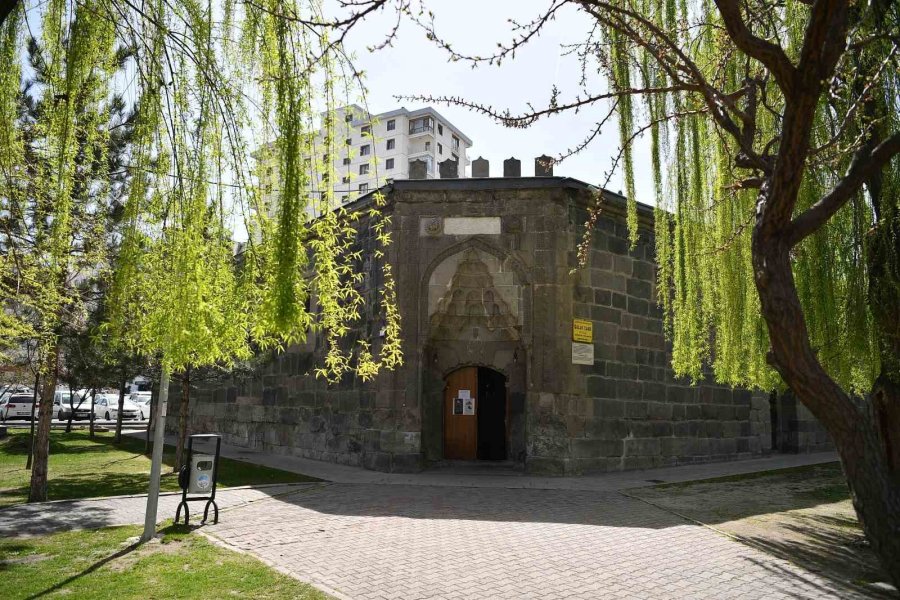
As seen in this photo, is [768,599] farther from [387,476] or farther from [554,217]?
[554,217]

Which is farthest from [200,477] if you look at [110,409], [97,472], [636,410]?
[110,409]

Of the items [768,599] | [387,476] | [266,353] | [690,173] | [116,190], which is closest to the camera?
[768,599]

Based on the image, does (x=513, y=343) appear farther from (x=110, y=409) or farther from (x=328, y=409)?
(x=110, y=409)

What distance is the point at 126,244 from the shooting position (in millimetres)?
4359

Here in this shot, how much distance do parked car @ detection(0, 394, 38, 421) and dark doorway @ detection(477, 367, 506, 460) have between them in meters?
27.5

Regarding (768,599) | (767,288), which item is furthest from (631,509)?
(767,288)

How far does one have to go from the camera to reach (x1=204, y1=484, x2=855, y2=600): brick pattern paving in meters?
Result: 6.07

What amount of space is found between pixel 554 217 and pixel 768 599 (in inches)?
386

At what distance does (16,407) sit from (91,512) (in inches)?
1159

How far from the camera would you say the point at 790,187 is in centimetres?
511

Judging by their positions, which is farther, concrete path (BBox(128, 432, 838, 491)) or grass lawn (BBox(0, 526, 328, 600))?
concrete path (BBox(128, 432, 838, 491))

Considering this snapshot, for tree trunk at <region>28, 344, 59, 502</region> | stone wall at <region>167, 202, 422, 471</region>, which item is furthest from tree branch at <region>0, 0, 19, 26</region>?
stone wall at <region>167, 202, 422, 471</region>

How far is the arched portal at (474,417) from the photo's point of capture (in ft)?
50.5

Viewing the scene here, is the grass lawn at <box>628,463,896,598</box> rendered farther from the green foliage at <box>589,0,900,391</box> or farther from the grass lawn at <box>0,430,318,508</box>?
the grass lawn at <box>0,430,318,508</box>
